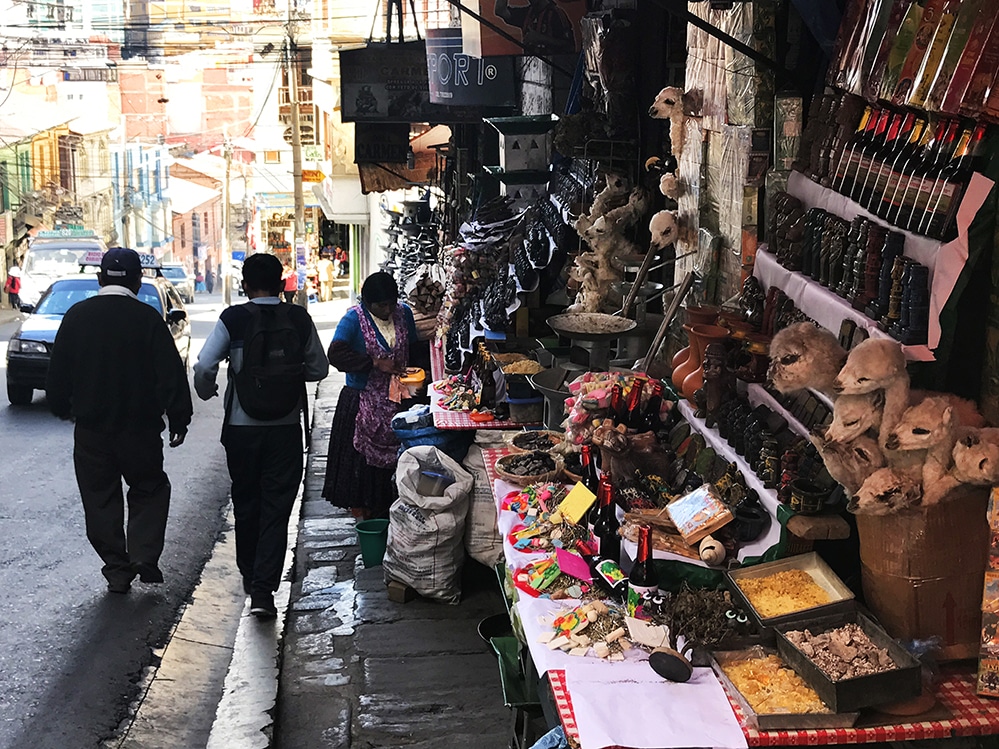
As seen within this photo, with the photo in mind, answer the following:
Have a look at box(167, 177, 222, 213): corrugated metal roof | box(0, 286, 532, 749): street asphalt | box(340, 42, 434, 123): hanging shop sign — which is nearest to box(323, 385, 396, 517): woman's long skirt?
box(0, 286, 532, 749): street asphalt

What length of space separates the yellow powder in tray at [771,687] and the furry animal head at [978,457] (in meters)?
0.80

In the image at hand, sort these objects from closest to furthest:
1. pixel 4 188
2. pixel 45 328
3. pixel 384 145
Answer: pixel 45 328
pixel 384 145
pixel 4 188

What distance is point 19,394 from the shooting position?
47.5 ft

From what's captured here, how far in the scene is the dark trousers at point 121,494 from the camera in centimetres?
689

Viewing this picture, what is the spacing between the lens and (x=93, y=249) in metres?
30.2

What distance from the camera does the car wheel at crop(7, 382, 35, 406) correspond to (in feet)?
47.3

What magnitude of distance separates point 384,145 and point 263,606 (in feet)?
36.5

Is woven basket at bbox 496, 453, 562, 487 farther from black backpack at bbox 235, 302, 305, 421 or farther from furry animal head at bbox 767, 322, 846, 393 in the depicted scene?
furry animal head at bbox 767, 322, 846, 393

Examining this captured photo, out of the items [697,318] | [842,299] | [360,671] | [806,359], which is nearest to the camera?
[806,359]

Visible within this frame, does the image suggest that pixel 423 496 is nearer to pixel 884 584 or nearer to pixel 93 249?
pixel 884 584

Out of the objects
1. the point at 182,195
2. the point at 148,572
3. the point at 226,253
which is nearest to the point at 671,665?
the point at 148,572

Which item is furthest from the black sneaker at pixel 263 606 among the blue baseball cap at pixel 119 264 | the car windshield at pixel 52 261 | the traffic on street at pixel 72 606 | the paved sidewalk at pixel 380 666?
the car windshield at pixel 52 261

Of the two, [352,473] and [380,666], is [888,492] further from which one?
[352,473]

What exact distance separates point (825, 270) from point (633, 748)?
198 centimetres
